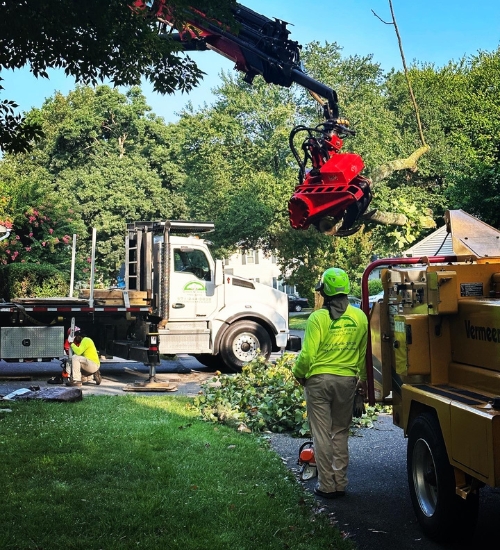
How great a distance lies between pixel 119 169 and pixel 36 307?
28618mm

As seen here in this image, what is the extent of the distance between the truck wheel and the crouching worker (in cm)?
292

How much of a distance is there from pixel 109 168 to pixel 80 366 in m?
30.3

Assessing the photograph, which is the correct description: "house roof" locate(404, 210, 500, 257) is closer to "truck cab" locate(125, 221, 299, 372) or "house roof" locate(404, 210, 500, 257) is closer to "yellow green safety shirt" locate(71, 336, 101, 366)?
"yellow green safety shirt" locate(71, 336, 101, 366)

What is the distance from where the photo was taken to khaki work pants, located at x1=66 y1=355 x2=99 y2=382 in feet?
46.4

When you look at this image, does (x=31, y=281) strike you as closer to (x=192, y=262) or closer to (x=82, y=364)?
(x=192, y=262)

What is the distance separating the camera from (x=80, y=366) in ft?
46.9

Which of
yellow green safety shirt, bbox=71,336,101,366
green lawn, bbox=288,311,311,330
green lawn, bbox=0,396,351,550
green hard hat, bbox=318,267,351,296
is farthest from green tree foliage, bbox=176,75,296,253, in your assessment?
Result: green hard hat, bbox=318,267,351,296

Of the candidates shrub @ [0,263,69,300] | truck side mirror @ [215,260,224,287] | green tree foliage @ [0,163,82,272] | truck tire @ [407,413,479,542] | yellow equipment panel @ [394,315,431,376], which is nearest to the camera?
truck tire @ [407,413,479,542]

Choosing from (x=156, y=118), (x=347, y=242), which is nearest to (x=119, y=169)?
(x=156, y=118)

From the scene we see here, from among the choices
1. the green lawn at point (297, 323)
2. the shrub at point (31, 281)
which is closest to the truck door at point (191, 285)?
the shrub at point (31, 281)

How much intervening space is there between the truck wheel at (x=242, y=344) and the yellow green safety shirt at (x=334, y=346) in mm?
9824

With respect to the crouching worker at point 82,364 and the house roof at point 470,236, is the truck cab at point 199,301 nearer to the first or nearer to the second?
the crouching worker at point 82,364

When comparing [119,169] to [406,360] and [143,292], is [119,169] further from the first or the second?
[406,360]

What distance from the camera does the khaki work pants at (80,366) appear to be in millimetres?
14156
